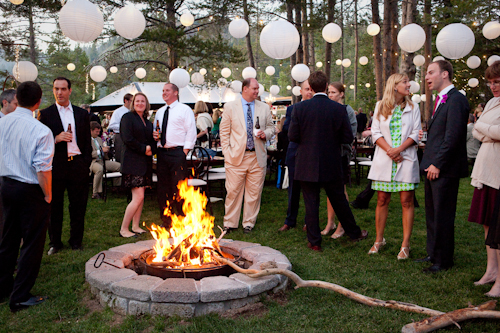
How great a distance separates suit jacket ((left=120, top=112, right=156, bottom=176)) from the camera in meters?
5.08

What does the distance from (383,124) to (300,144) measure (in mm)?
938

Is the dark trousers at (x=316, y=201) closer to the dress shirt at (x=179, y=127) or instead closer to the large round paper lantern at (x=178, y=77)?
the dress shirt at (x=179, y=127)

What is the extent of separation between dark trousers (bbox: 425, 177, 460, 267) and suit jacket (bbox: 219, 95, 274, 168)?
2.18 metres

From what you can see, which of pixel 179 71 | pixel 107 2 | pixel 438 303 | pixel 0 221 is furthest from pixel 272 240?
pixel 107 2

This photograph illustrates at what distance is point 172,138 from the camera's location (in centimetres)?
530

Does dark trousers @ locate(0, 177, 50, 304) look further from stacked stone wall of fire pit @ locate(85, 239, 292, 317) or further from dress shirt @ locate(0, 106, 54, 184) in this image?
stacked stone wall of fire pit @ locate(85, 239, 292, 317)

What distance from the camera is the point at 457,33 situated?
297 inches

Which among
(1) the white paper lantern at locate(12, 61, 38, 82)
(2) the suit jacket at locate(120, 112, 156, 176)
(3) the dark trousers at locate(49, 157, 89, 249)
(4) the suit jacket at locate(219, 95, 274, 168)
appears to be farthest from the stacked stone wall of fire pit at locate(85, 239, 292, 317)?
(1) the white paper lantern at locate(12, 61, 38, 82)

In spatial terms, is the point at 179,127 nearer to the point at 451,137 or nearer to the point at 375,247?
the point at 375,247

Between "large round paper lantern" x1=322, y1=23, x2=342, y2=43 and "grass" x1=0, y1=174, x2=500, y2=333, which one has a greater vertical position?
"large round paper lantern" x1=322, y1=23, x2=342, y2=43

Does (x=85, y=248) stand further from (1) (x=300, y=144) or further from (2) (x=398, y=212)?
(2) (x=398, y=212)

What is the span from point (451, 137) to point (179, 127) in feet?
10.7

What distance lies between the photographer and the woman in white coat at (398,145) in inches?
163

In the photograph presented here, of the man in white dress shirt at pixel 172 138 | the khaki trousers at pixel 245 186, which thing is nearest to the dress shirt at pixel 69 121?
the man in white dress shirt at pixel 172 138
